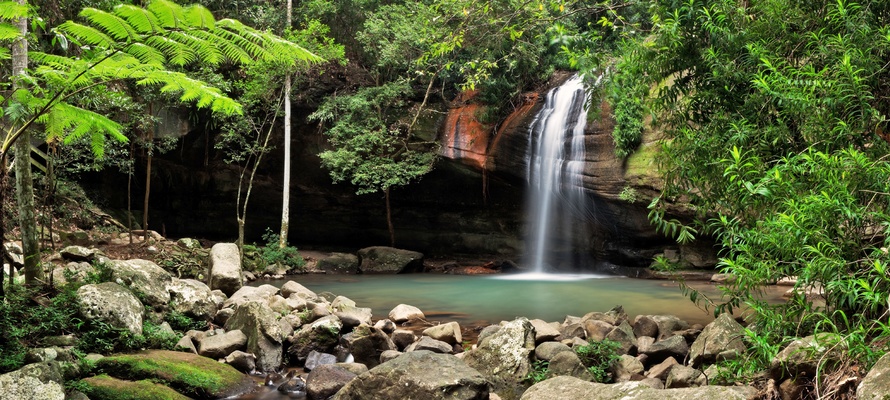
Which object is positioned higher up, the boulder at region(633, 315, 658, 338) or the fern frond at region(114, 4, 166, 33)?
the fern frond at region(114, 4, 166, 33)

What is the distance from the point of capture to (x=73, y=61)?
4.43 m

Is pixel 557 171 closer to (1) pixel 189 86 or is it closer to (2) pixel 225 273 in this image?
(2) pixel 225 273

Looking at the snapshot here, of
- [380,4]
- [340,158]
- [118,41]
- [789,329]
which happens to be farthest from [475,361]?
[380,4]

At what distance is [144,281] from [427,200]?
1348 centimetres

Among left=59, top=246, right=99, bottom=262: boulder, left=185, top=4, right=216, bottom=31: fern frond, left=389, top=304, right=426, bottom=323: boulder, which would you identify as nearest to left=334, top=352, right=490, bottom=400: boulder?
left=185, top=4, right=216, bottom=31: fern frond

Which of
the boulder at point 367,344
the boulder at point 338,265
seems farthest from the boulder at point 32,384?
the boulder at point 338,265

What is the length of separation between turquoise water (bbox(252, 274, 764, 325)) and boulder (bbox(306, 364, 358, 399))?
3811 mm

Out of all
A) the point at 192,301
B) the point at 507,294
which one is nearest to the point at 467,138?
the point at 507,294

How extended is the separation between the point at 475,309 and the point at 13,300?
7308mm

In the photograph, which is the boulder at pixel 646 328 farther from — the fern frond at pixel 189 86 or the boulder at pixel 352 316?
the fern frond at pixel 189 86

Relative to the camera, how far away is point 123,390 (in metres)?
5.25

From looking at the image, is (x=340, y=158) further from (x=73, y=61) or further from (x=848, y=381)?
(x=848, y=381)

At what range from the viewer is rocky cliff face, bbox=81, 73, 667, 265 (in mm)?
17328

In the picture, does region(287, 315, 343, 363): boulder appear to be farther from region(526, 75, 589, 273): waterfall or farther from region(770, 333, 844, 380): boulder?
region(526, 75, 589, 273): waterfall
